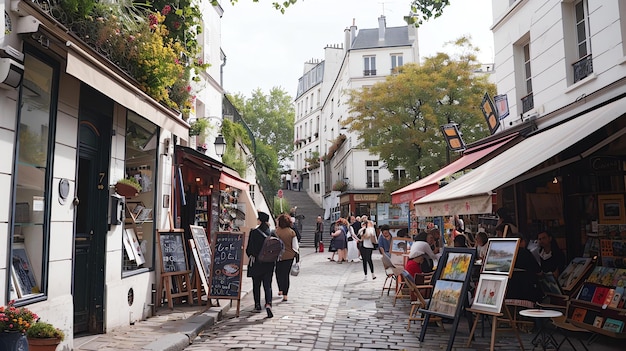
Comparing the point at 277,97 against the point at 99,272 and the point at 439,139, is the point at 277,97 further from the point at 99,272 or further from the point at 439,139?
the point at 99,272

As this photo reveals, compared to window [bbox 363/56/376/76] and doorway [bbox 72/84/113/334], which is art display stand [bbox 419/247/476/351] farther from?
window [bbox 363/56/376/76]

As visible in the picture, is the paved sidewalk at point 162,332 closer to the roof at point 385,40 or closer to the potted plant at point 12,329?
the potted plant at point 12,329

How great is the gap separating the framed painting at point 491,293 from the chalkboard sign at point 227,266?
4174 mm

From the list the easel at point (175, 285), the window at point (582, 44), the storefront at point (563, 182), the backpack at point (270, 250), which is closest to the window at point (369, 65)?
the storefront at point (563, 182)

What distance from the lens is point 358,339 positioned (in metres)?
7.02

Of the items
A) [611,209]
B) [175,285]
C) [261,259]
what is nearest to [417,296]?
[261,259]

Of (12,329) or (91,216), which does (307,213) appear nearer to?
(91,216)

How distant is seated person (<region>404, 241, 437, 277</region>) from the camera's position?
8.87 meters

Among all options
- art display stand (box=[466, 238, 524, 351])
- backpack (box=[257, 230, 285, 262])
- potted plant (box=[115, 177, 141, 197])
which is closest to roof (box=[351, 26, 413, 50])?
backpack (box=[257, 230, 285, 262])

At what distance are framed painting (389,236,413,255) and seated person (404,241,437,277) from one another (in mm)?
3176

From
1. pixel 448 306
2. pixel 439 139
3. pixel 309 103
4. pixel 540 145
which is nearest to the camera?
pixel 448 306

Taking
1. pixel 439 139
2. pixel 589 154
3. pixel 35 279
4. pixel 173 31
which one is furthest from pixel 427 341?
pixel 439 139

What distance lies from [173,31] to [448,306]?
21.8ft

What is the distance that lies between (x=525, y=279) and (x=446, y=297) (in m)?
1.40
